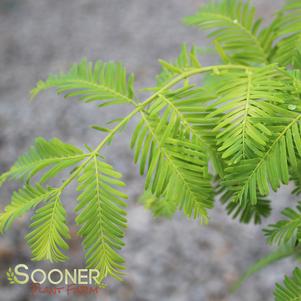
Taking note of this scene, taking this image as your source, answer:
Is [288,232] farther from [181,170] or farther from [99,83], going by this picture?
[99,83]

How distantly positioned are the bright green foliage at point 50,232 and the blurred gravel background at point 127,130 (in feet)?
3.71

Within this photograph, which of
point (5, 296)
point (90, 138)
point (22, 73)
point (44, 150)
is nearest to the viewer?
point (44, 150)

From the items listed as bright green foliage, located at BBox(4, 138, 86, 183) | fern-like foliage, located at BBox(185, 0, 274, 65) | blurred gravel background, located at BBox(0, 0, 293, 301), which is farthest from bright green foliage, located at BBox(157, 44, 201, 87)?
blurred gravel background, located at BBox(0, 0, 293, 301)

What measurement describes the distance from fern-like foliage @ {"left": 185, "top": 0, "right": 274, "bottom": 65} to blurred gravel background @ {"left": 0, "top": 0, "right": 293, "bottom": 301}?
40.5 inches

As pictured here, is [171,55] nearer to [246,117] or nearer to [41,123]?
[41,123]

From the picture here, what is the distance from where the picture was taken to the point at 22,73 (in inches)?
122

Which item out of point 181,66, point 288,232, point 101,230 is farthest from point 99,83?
point 288,232

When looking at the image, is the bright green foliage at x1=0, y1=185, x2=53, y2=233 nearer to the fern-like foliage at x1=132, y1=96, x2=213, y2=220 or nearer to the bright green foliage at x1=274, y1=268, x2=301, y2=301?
the fern-like foliage at x1=132, y1=96, x2=213, y2=220

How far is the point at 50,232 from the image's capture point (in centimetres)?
59

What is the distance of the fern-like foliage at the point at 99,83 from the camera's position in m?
0.70

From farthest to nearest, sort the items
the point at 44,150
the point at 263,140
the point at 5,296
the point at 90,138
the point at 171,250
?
the point at 90,138, the point at 171,250, the point at 5,296, the point at 44,150, the point at 263,140

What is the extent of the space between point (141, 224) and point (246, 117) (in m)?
1.61

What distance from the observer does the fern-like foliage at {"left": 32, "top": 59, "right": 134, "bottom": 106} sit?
704 mm

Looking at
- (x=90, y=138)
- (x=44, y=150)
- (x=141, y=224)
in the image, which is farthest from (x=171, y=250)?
(x=44, y=150)
